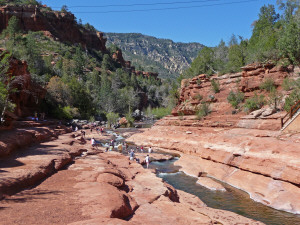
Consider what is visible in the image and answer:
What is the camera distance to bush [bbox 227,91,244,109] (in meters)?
27.7

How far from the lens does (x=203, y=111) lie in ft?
98.1

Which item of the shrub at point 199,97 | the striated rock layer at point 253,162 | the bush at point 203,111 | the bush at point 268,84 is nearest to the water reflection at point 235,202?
the striated rock layer at point 253,162

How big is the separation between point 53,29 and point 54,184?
4761 inches

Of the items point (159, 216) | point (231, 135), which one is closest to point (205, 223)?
point (159, 216)

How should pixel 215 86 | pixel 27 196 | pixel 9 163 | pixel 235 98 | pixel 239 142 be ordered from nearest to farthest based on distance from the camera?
pixel 27 196
pixel 9 163
pixel 239 142
pixel 235 98
pixel 215 86

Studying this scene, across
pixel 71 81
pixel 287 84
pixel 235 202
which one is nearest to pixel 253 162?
pixel 235 202

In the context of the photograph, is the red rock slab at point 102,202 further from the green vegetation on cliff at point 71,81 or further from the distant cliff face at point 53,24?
the distant cliff face at point 53,24

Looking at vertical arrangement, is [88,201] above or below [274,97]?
below

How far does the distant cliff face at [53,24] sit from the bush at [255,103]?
10707 centimetres

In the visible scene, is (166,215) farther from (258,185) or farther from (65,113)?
(65,113)

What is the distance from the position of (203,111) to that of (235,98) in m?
4.37

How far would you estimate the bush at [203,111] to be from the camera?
97.3ft

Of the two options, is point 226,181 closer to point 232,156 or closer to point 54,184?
point 232,156

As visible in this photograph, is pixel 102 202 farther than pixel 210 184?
No
